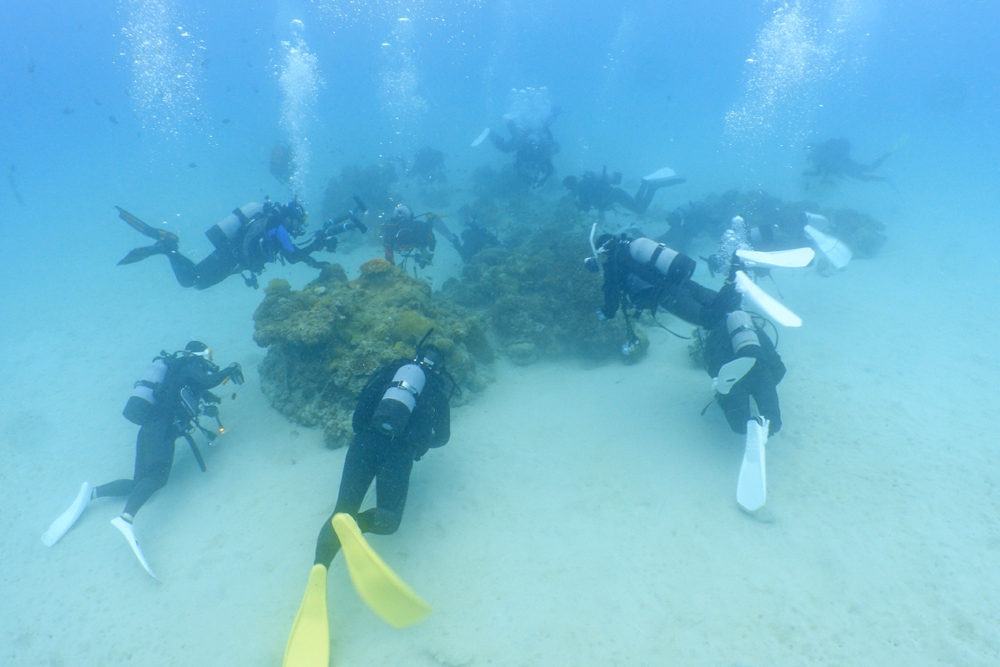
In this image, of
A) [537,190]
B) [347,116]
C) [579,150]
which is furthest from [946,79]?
[347,116]

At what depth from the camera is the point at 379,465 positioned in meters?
4.46

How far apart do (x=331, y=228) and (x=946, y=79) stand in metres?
49.2

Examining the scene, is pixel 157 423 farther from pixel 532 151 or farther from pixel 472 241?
pixel 532 151

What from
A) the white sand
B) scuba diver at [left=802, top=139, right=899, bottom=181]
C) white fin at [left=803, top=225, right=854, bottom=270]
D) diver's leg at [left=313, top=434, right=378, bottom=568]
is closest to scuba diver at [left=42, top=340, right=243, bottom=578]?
the white sand

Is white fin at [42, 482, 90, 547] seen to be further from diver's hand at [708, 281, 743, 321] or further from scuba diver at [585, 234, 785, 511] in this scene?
diver's hand at [708, 281, 743, 321]

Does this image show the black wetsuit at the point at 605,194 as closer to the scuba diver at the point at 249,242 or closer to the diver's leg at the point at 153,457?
the scuba diver at the point at 249,242

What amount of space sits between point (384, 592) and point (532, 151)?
54.8 ft

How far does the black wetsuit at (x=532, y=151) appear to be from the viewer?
1712 cm

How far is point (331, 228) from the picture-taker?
28.3 ft

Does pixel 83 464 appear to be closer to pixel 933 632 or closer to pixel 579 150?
pixel 933 632

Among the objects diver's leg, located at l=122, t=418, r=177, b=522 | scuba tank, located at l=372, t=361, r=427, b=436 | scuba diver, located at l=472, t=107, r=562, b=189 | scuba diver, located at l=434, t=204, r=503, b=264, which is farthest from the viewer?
scuba diver, located at l=472, t=107, r=562, b=189

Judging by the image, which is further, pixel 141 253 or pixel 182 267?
pixel 182 267

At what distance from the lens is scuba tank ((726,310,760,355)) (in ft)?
17.5

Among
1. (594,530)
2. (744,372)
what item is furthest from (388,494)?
(744,372)
